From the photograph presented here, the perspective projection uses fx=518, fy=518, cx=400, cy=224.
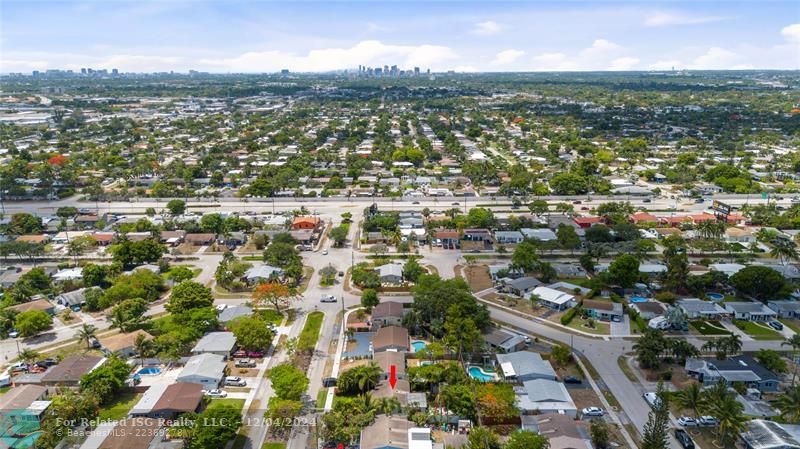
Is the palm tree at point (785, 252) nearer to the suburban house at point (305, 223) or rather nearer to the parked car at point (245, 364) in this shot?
the suburban house at point (305, 223)

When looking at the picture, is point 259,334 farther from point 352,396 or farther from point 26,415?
point 26,415

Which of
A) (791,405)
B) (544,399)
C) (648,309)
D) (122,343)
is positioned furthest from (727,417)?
(122,343)

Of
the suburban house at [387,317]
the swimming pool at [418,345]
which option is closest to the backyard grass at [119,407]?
the suburban house at [387,317]

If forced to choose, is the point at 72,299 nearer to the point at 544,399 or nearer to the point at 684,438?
the point at 544,399

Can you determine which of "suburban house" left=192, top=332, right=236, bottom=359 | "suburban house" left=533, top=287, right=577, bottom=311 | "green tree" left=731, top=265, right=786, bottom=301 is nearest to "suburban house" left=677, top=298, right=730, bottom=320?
"green tree" left=731, top=265, right=786, bottom=301

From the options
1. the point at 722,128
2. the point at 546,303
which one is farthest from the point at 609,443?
the point at 722,128

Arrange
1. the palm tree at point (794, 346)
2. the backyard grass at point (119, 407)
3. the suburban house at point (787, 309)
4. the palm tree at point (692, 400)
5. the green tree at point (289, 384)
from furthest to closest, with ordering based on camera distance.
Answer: the suburban house at point (787, 309), the palm tree at point (794, 346), the green tree at point (289, 384), the backyard grass at point (119, 407), the palm tree at point (692, 400)
